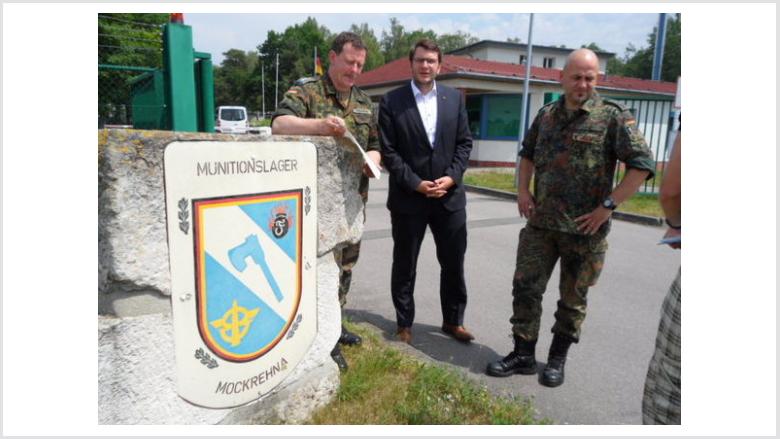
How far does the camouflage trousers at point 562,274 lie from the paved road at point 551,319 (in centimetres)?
32

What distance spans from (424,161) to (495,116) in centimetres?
1185

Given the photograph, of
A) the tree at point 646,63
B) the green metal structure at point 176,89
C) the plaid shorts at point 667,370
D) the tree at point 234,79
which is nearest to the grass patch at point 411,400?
the plaid shorts at point 667,370

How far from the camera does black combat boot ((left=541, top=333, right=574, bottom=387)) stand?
265 cm

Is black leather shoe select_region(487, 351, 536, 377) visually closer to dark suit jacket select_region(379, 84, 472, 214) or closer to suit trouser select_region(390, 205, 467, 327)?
suit trouser select_region(390, 205, 467, 327)

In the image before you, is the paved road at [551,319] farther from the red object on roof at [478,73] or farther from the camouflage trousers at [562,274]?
the red object on roof at [478,73]

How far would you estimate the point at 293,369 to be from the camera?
2082 mm

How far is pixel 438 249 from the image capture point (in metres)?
3.09

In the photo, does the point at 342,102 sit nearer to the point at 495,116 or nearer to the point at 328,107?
the point at 328,107

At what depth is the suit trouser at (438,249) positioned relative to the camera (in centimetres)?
298

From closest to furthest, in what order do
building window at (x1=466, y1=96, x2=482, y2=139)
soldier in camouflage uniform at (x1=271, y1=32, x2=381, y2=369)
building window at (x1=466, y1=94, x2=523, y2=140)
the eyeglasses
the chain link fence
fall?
1. soldier in camouflage uniform at (x1=271, y1=32, x2=381, y2=369)
2. the eyeglasses
3. the chain link fence
4. building window at (x1=466, y1=94, x2=523, y2=140)
5. building window at (x1=466, y1=96, x2=482, y2=139)

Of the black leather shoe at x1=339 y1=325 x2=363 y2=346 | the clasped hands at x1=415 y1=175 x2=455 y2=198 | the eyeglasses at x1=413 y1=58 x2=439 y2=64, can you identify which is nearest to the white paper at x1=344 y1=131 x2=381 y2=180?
the clasped hands at x1=415 y1=175 x2=455 y2=198

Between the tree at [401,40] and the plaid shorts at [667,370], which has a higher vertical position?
the tree at [401,40]

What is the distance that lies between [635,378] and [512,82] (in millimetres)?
13028
